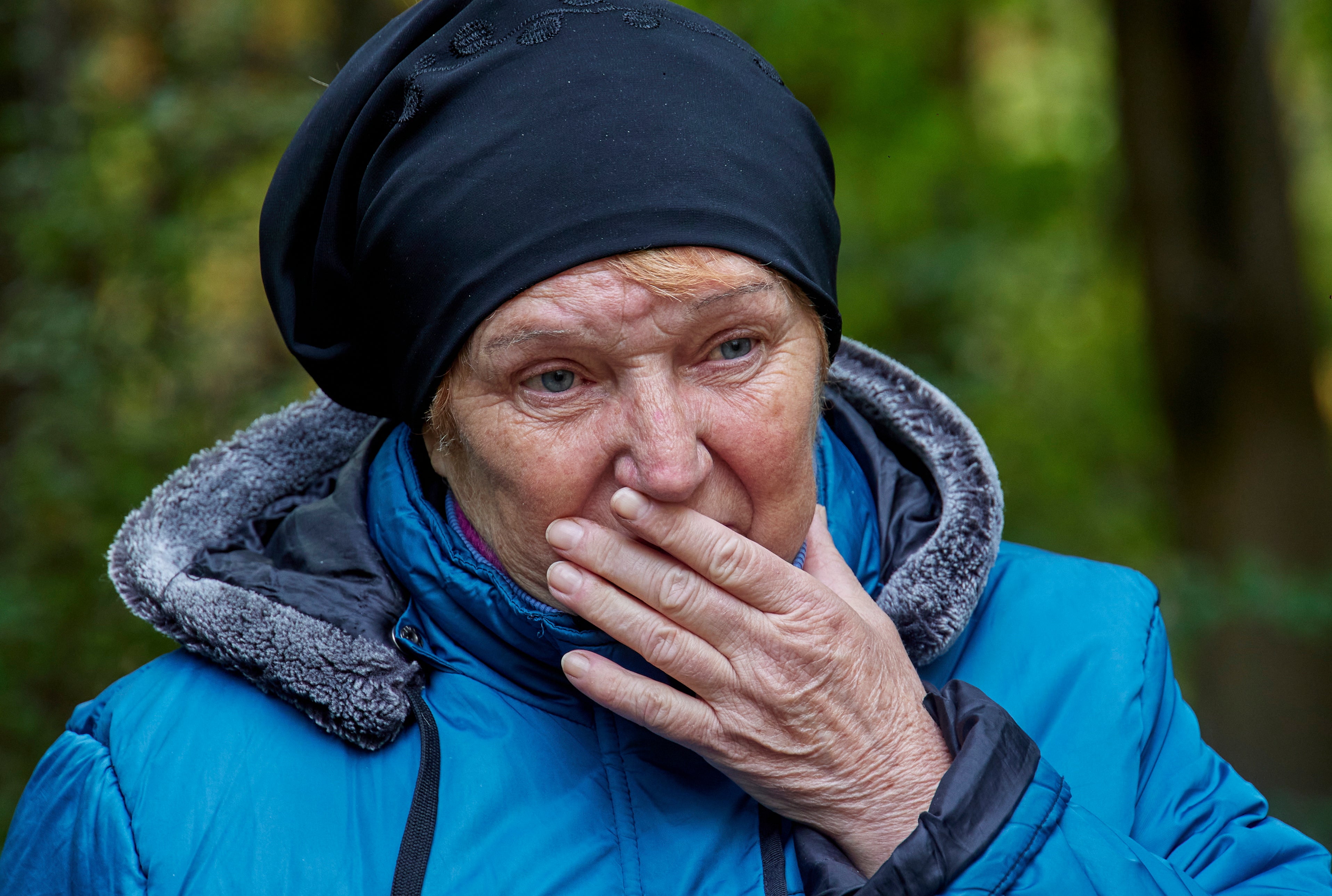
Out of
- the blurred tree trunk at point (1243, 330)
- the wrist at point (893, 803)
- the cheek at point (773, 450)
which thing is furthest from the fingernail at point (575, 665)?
the blurred tree trunk at point (1243, 330)

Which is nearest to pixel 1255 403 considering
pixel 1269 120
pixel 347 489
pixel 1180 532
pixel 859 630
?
pixel 1180 532

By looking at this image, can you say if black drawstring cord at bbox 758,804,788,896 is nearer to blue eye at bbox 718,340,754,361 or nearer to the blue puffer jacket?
the blue puffer jacket

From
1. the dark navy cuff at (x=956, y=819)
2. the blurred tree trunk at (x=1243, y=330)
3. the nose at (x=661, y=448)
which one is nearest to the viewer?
the dark navy cuff at (x=956, y=819)

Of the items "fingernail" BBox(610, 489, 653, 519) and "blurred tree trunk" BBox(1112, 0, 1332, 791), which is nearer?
"fingernail" BBox(610, 489, 653, 519)

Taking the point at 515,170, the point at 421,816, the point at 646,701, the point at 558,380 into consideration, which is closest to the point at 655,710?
the point at 646,701

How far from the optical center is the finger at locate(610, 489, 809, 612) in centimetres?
160

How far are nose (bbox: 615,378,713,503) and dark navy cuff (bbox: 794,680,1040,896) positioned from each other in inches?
21.6

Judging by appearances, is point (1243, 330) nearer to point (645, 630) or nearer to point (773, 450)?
point (773, 450)

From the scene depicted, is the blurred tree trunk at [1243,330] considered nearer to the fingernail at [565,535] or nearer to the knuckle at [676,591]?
the knuckle at [676,591]


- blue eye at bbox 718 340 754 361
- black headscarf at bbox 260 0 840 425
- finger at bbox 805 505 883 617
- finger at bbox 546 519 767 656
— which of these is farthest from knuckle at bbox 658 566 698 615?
black headscarf at bbox 260 0 840 425

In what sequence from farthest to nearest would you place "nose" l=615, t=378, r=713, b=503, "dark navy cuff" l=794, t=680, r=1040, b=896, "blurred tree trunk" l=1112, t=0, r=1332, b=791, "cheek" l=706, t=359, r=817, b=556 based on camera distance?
"blurred tree trunk" l=1112, t=0, r=1332, b=791 < "cheek" l=706, t=359, r=817, b=556 < "nose" l=615, t=378, r=713, b=503 < "dark navy cuff" l=794, t=680, r=1040, b=896

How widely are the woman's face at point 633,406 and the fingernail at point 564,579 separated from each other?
0.07 metres

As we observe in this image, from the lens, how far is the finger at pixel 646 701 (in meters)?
1.60

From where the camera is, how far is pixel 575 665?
162 centimetres
